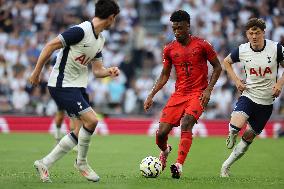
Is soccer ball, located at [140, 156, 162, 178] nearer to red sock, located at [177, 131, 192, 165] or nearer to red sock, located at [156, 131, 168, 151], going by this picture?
red sock, located at [177, 131, 192, 165]

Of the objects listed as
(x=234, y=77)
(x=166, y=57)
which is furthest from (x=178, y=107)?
(x=234, y=77)

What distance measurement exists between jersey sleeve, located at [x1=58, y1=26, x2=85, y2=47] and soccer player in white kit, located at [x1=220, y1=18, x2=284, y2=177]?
2.96 metres

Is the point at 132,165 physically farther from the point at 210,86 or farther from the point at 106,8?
the point at 106,8

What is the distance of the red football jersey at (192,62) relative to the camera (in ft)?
38.5

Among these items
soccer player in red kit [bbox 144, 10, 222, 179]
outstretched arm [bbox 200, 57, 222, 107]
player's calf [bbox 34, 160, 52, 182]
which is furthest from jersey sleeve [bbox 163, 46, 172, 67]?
player's calf [bbox 34, 160, 52, 182]

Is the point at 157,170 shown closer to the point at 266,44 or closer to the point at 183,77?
the point at 183,77

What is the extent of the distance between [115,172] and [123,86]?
13.0 meters

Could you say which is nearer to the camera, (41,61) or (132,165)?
(41,61)

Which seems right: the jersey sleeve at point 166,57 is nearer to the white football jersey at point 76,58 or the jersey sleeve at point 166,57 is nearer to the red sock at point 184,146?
the red sock at point 184,146

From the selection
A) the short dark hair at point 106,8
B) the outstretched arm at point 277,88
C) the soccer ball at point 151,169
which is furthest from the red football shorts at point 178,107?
the short dark hair at point 106,8

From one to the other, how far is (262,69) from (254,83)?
0.88 feet

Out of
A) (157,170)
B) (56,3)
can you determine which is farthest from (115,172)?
(56,3)

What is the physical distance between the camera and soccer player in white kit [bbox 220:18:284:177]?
466 inches

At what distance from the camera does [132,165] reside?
538 inches
